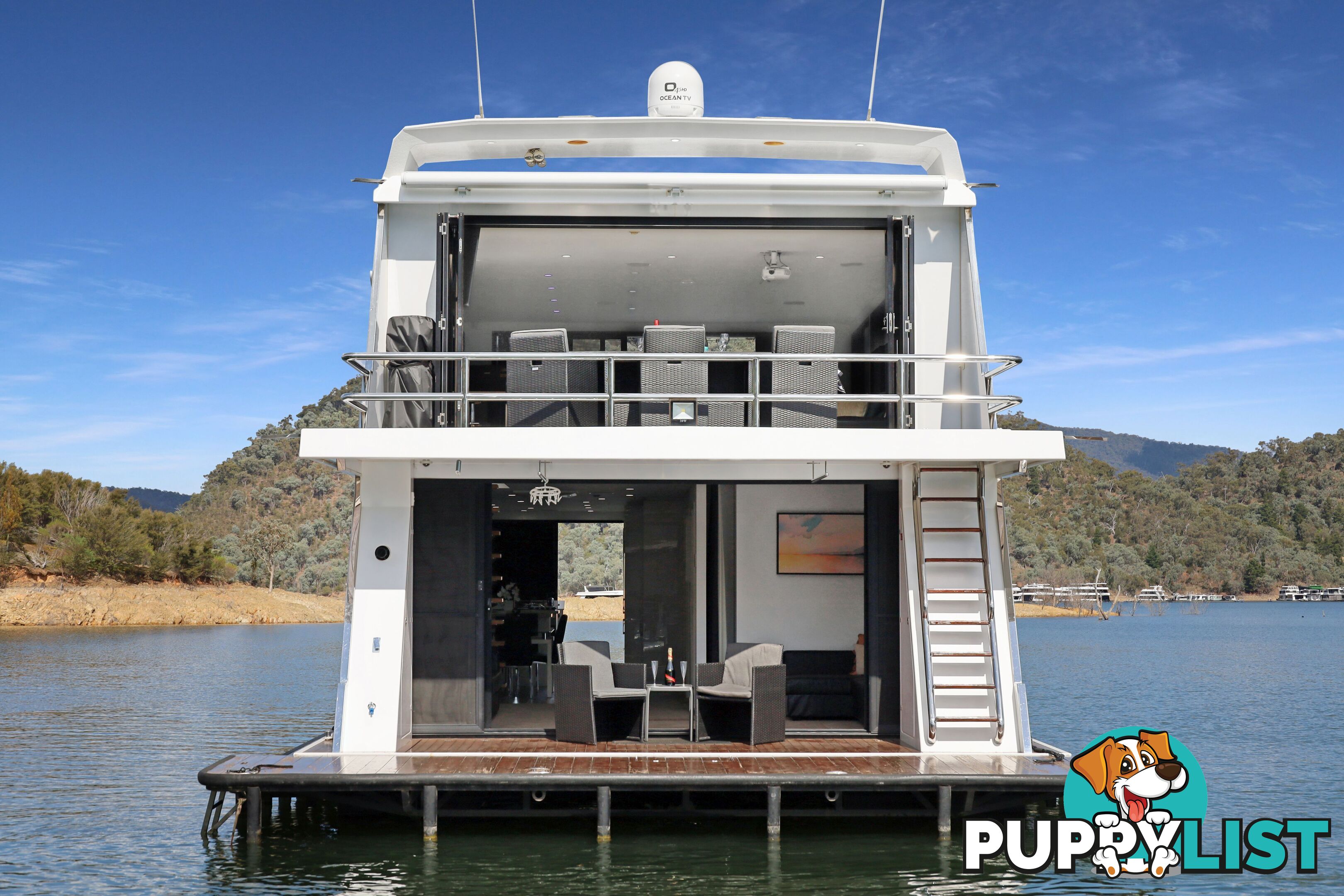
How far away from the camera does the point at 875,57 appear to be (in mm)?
9992

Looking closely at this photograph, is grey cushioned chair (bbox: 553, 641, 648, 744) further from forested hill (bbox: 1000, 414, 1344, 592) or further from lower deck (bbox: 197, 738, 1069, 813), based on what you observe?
forested hill (bbox: 1000, 414, 1344, 592)

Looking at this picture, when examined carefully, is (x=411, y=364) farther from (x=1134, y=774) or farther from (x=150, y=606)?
(x=150, y=606)

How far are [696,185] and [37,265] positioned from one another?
1145 inches

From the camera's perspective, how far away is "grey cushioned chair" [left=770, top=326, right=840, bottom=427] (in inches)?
355

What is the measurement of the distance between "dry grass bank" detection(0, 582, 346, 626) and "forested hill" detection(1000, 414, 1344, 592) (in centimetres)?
3906

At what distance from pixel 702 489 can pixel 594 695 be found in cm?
217

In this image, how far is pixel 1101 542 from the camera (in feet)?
239

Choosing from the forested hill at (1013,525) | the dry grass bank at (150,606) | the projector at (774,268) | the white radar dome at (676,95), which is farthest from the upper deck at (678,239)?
the forested hill at (1013,525)

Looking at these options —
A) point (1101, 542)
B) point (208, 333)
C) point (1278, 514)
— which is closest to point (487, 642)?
point (208, 333)

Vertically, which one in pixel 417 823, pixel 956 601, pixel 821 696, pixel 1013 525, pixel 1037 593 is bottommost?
pixel 417 823

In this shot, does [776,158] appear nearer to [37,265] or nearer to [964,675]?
[964,675]

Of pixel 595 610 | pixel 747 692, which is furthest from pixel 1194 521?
pixel 747 692

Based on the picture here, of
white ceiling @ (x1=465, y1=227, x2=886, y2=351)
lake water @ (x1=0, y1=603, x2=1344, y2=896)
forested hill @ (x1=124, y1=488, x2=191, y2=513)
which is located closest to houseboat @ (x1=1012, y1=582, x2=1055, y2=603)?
lake water @ (x1=0, y1=603, x2=1344, y2=896)

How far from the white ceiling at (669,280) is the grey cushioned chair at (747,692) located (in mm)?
3390
